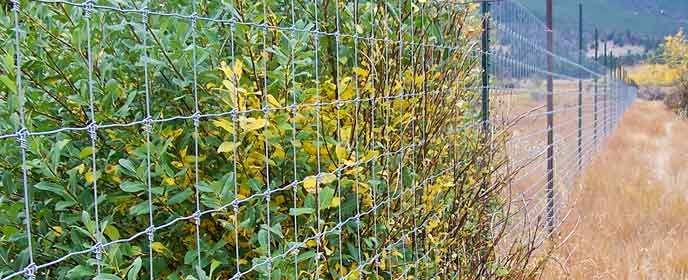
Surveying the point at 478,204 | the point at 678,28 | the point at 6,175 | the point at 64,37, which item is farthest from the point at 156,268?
the point at 678,28

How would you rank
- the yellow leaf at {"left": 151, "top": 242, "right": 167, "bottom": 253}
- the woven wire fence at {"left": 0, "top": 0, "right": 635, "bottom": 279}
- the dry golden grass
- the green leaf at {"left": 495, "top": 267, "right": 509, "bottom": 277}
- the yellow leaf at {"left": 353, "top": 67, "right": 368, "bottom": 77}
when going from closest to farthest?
the woven wire fence at {"left": 0, "top": 0, "right": 635, "bottom": 279} → the yellow leaf at {"left": 151, "top": 242, "right": 167, "bottom": 253} → the yellow leaf at {"left": 353, "top": 67, "right": 368, "bottom": 77} → the green leaf at {"left": 495, "top": 267, "right": 509, "bottom": 277} → the dry golden grass

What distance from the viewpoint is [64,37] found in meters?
1.58

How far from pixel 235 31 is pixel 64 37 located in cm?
37

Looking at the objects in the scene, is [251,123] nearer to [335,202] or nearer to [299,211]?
[299,211]

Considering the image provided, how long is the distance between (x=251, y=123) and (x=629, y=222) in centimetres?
448

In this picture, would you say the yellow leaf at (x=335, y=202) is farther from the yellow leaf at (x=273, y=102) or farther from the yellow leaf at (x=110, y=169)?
the yellow leaf at (x=110, y=169)

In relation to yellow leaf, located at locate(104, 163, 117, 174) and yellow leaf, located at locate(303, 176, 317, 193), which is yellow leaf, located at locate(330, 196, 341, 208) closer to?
yellow leaf, located at locate(303, 176, 317, 193)

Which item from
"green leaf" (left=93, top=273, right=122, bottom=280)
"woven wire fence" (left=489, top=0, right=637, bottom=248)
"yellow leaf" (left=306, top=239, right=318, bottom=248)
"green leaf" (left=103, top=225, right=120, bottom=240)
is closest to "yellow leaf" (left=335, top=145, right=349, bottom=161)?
"yellow leaf" (left=306, top=239, right=318, bottom=248)

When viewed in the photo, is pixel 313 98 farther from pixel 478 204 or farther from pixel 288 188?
pixel 478 204

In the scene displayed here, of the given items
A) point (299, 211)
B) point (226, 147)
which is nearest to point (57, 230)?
point (226, 147)

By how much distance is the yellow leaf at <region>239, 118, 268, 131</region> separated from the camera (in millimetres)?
1570

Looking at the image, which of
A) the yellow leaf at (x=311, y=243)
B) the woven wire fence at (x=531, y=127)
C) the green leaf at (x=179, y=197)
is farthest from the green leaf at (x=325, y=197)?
the woven wire fence at (x=531, y=127)

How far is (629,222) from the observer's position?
212 inches

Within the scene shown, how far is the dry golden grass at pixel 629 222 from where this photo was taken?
403cm
